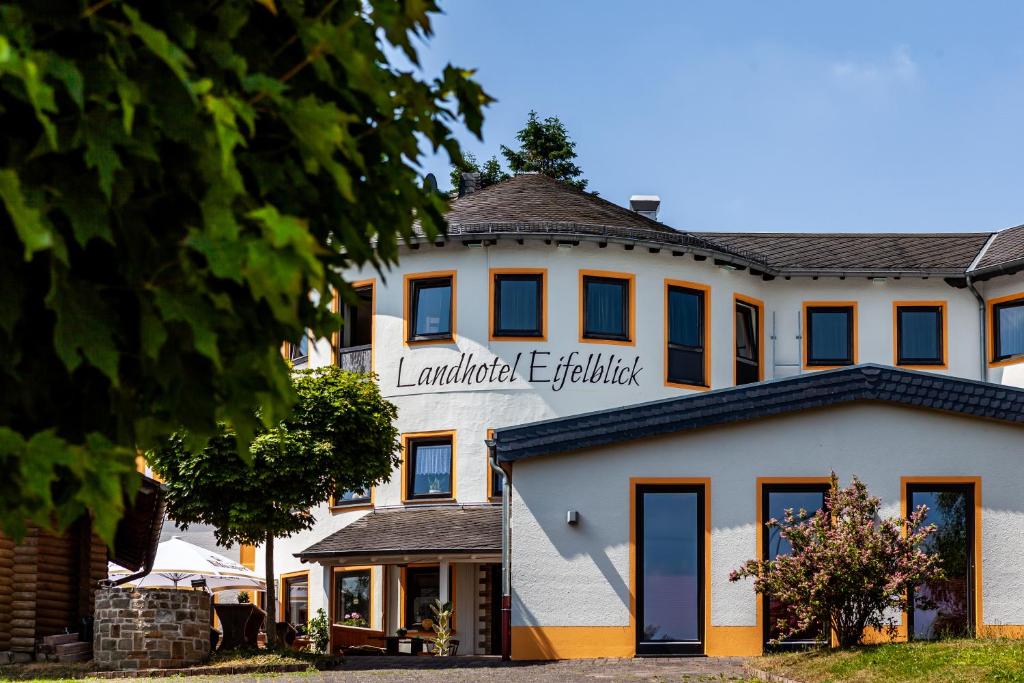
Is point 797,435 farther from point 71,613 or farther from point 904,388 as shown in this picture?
point 71,613

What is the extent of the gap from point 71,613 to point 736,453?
11349 millimetres

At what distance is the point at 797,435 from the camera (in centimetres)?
2123

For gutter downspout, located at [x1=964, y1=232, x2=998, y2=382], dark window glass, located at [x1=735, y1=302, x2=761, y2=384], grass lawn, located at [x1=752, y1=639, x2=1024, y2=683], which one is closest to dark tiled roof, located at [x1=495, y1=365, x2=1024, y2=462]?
grass lawn, located at [x1=752, y1=639, x2=1024, y2=683]

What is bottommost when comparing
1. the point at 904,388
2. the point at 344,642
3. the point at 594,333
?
the point at 344,642

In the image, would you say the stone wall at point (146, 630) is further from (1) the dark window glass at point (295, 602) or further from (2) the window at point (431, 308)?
(1) the dark window glass at point (295, 602)

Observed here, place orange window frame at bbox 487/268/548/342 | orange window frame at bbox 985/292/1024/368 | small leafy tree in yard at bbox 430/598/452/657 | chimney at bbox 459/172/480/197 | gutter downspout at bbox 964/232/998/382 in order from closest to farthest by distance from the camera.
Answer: small leafy tree in yard at bbox 430/598/452/657 → orange window frame at bbox 487/268/548/342 → orange window frame at bbox 985/292/1024/368 → gutter downspout at bbox 964/232/998/382 → chimney at bbox 459/172/480/197

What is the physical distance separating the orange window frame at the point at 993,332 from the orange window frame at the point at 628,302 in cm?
793

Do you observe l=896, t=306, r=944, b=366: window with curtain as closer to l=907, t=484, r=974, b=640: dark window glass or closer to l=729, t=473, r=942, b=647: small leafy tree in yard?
l=907, t=484, r=974, b=640: dark window glass

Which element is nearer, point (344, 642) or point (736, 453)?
point (736, 453)

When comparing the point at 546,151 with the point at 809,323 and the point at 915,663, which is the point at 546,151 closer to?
the point at 809,323

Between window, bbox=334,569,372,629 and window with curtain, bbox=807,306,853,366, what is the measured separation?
10.8 m

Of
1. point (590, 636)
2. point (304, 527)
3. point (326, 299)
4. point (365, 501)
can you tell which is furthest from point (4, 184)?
point (365, 501)

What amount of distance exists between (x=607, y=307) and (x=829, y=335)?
5.78 meters

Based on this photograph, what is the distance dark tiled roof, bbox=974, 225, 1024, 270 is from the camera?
3394cm
